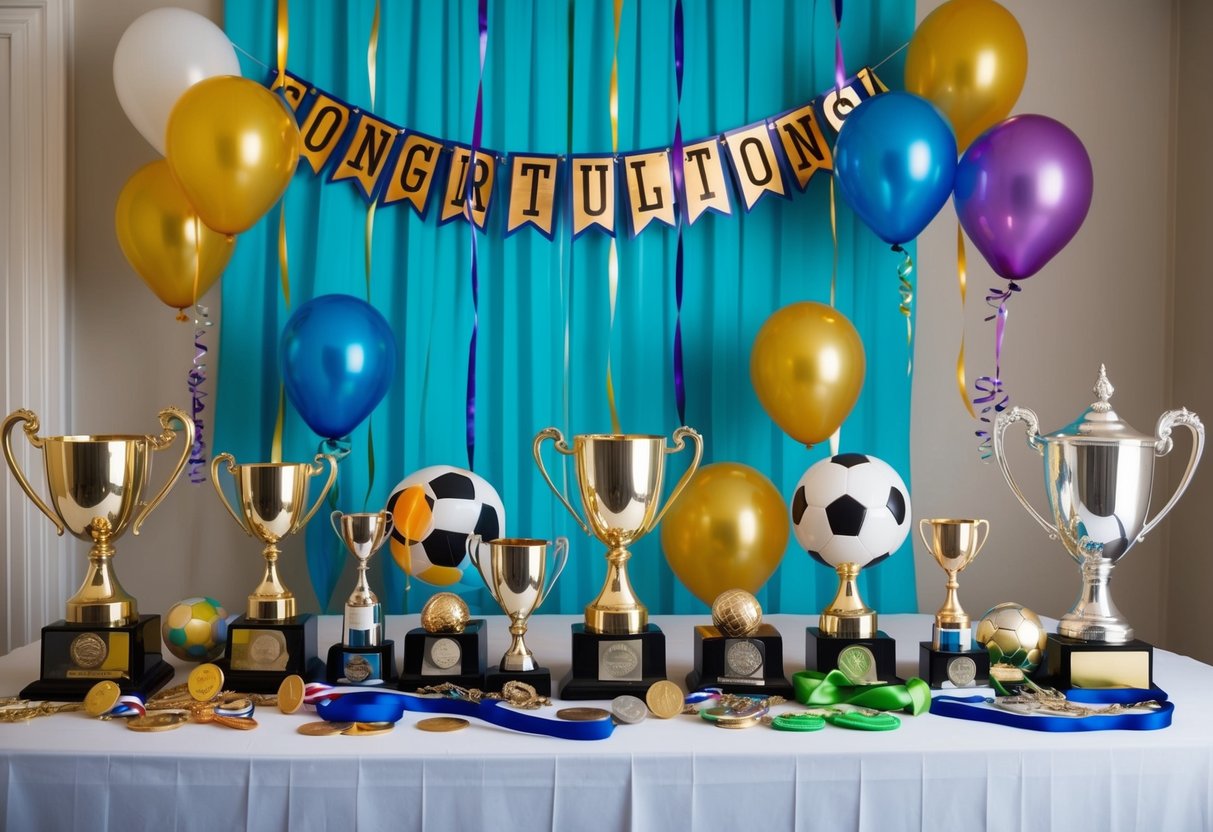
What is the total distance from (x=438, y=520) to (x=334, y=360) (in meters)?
0.39

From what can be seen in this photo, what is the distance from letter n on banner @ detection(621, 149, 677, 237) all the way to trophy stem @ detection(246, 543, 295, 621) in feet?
3.90

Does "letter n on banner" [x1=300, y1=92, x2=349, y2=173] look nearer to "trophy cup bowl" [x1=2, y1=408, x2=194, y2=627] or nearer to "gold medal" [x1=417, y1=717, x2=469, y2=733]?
"trophy cup bowl" [x1=2, y1=408, x2=194, y2=627]

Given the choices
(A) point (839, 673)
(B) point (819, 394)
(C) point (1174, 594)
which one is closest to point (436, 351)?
(B) point (819, 394)

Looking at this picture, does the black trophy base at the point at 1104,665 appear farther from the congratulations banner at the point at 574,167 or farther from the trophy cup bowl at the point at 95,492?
the trophy cup bowl at the point at 95,492

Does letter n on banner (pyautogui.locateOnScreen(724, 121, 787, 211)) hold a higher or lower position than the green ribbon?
higher

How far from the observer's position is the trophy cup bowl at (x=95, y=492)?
1.75m

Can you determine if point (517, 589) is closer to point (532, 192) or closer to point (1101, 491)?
point (1101, 491)

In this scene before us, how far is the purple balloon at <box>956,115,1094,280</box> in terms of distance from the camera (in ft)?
6.34

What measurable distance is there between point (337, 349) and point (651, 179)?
2.90 ft

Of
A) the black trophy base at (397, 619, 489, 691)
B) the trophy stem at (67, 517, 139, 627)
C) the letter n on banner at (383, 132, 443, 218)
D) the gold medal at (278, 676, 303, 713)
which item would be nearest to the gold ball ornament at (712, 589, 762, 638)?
the black trophy base at (397, 619, 489, 691)

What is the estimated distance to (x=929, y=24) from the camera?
2244 millimetres

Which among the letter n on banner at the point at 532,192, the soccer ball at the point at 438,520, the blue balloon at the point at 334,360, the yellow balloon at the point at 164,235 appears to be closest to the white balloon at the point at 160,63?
the yellow balloon at the point at 164,235

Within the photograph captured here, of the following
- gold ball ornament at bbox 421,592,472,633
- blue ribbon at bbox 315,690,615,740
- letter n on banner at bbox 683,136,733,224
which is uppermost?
letter n on banner at bbox 683,136,733,224

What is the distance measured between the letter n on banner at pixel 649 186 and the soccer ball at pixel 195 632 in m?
1.29
